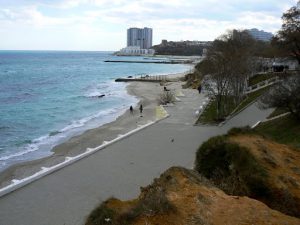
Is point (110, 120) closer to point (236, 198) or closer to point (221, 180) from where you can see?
point (221, 180)

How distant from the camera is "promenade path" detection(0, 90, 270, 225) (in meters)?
14.1

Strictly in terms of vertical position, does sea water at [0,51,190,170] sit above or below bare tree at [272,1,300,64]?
below

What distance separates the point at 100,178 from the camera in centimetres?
1747

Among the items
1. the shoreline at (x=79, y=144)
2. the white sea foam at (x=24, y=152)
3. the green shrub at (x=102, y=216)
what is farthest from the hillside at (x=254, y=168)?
the white sea foam at (x=24, y=152)

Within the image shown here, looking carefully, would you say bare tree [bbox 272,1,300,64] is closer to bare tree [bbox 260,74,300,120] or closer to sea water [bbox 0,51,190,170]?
bare tree [bbox 260,74,300,120]

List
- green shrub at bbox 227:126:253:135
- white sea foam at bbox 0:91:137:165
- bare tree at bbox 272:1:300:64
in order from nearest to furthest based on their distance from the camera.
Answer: green shrub at bbox 227:126:253:135 < white sea foam at bbox 0:91:137:165 < bare tree at bbox 272:1:300:64

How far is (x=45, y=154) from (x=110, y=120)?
1321cm

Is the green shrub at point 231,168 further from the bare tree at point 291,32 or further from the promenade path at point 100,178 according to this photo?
the bare tree at point 291,32

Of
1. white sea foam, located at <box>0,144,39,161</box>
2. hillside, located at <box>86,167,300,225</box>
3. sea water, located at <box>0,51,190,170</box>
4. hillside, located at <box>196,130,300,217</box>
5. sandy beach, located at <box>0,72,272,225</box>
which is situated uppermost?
hillside, located at <box>86,167,300,225</box>

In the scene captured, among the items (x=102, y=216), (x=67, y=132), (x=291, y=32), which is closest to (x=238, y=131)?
(x=102, y=216)

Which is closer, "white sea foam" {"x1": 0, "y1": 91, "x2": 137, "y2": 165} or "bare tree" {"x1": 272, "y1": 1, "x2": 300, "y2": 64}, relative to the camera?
"white sea foam" {"x1": 0, "y1": 91, "x2": 137, "y2": 165}

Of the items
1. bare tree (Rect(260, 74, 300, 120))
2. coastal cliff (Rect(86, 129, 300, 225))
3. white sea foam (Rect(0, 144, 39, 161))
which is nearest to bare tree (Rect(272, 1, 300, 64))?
bare tree (Rect(260, 74, 300, 120))

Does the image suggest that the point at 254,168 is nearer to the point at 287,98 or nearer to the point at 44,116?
the point at 287,98

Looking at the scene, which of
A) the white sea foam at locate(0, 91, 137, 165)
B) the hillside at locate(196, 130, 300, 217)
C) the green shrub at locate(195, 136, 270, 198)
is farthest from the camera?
the white sea foam at locate(0, 91, 137, 165)
